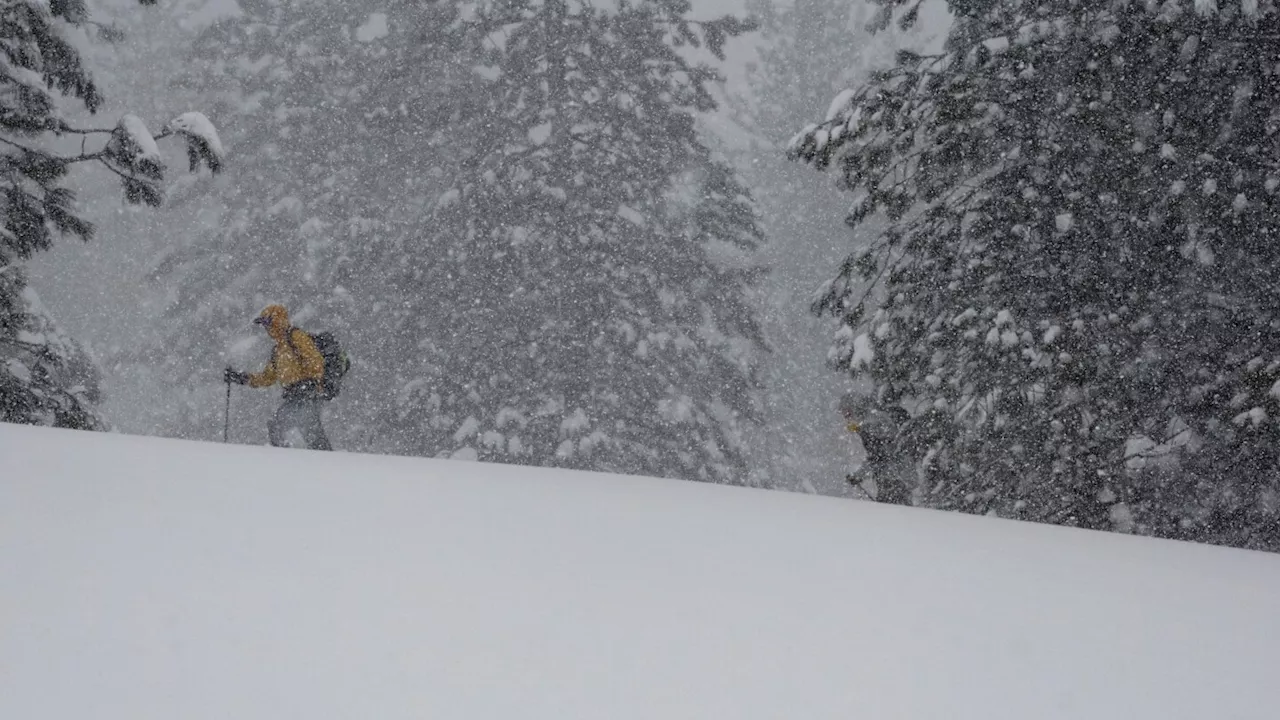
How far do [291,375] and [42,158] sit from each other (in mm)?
2528

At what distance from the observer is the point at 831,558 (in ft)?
12.6

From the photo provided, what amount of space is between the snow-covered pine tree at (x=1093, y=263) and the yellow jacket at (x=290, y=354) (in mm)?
4415

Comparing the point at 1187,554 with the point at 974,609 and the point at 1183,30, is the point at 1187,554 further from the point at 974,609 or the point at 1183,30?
the point at 1183,30

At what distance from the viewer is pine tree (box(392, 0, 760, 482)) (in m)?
11.8

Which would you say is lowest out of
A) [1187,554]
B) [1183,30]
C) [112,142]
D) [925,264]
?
[1187,554]

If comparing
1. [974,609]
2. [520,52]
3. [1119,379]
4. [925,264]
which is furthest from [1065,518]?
[520,52]

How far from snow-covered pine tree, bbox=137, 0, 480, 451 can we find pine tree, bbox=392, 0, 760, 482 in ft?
2.92

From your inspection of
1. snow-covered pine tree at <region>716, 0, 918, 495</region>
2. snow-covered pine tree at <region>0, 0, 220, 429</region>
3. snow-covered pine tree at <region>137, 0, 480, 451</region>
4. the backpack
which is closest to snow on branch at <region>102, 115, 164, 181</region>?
snow-covered pine tree at <region>0, 0, 220, 429</region>

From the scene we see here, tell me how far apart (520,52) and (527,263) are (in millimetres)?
2965

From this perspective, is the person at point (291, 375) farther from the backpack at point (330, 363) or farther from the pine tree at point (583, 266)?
the pine tree at point (583, 266)

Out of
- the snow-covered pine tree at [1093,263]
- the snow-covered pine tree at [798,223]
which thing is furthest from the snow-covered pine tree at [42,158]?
the snow-covered pine tree at [798,223]

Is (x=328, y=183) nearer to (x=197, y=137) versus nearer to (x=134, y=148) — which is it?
(x=134, y=148)

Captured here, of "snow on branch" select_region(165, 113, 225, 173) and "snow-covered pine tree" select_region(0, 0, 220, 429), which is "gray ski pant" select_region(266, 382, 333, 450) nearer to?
"snow-covered pine tree" select_region(0, 0, 220, 429)

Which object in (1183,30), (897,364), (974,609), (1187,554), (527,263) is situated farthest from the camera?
(527,263)
